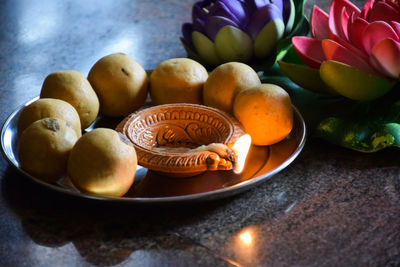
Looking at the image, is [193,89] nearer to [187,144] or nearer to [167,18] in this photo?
[187,144]

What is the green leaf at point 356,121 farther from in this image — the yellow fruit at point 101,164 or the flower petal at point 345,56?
the yellow fruit at point 101,164

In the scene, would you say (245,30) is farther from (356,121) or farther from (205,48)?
(356,121)

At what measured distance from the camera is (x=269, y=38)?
0.66 meters

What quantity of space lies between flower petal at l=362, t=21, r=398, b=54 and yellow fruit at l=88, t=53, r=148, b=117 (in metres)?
0.25

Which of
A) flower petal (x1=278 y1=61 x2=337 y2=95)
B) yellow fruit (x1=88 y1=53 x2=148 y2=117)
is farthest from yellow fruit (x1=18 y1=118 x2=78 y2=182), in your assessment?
flower petal (x1=278 y1=61 x2=337 y2=95)

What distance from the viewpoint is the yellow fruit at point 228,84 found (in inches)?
21.2

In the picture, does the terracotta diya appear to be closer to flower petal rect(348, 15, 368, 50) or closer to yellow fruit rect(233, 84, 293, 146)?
yellow fruit rect(233, 84, 293, 146)

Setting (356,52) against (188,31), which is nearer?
(356,52)

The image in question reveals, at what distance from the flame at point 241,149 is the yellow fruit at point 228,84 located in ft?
0.19

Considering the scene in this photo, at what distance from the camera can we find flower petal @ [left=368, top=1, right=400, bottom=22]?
0.54 m

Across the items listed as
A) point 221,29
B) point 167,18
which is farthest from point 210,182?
point 167,18

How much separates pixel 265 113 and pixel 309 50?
12 centimetres

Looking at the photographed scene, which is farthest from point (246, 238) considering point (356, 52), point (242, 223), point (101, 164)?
point (356, 52)

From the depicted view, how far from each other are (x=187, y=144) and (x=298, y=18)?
29cm
